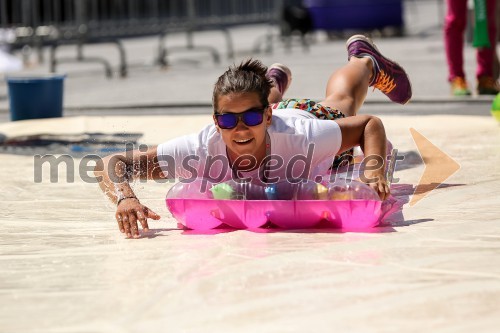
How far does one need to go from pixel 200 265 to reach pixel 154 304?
511 millimetres

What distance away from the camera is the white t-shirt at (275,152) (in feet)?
15.7

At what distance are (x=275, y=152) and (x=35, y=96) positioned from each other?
4.54 meters

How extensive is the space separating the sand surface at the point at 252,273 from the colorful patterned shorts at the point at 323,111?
44cm

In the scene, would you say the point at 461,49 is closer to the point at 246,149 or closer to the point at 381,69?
the point at 381,69

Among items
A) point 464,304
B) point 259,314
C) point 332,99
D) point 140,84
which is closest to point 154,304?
point 259,314

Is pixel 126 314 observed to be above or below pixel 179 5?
below

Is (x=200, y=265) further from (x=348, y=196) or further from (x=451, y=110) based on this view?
(x=451, y=110)

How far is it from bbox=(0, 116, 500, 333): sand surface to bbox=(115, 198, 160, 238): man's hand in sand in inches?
2.5

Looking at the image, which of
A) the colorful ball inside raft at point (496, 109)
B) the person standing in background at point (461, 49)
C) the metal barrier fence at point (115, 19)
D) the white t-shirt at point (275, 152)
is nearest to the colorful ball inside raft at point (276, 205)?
the white t-shirt at point (275, 152)

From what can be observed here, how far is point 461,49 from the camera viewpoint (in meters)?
9.64

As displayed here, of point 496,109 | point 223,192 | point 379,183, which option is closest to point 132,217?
point 223,192

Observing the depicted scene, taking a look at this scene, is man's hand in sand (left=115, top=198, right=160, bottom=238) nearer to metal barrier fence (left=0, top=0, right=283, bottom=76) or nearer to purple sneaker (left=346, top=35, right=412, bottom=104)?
purple sneaker (left=346, top=35, right=412, bottom=104)

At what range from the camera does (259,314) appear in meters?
3.35

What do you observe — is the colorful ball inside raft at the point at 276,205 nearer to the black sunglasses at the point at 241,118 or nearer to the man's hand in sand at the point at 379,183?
the man's hand in sand at the point at 379,183
